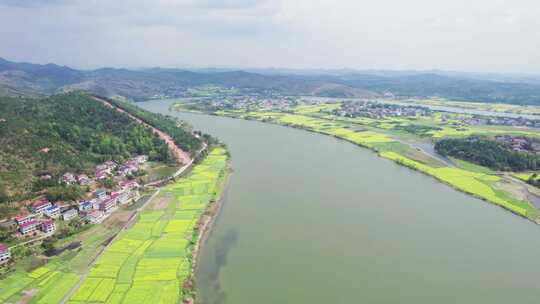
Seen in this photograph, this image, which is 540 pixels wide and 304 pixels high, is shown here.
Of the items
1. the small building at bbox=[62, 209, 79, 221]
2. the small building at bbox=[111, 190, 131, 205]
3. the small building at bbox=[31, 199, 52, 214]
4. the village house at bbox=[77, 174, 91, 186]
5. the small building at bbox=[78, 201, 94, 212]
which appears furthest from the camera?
the village house at bbox=[77, 174, 91, 186]

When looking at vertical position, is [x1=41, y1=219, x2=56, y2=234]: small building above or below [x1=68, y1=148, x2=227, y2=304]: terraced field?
above

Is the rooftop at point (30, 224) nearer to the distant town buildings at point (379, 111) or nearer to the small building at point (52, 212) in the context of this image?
the small building at point (52, 212)

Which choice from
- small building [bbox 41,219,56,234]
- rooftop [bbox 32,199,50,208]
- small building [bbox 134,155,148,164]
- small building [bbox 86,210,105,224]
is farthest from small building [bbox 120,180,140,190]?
small building [bbox 41,219,56,234]

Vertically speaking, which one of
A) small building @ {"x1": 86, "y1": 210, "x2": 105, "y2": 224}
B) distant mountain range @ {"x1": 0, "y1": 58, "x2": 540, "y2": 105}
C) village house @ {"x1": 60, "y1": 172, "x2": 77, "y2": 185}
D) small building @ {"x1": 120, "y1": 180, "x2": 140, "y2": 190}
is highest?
distant mountain range @ {"x1": 0, "y1": 58, "x2": 540, "y2": 105}

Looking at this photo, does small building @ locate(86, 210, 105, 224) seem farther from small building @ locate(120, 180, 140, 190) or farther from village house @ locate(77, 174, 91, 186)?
village house @ locate(77, 174, 91, 186)

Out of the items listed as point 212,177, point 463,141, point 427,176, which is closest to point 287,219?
point 212,177

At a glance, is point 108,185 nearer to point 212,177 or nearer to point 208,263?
point 212,177

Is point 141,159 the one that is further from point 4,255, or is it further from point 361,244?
point 361,244

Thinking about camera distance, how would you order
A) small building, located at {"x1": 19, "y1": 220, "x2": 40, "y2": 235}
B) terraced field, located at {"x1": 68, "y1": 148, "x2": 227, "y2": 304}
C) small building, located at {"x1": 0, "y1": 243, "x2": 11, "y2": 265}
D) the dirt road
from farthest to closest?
1. the dirt road
2. small building, located at {"x1": 19, "y1": 220, "x2": 40, "y2": 235}
3. small building, located at {"x1": 0, "y1": 243, "x2": 11, "y2": 265}
4. terraced field, located at {"x1": 68, "y1": 148, "x2": 227, "y2": 304}
